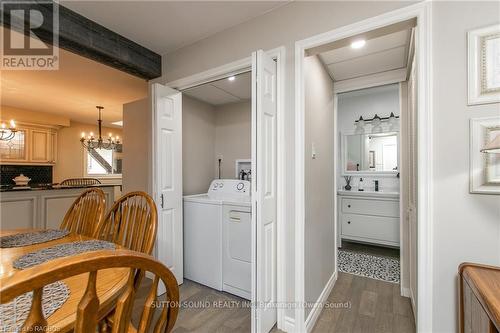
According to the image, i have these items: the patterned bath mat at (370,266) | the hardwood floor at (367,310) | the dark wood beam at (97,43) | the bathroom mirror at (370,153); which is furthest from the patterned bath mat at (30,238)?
the bathroom mirror at (370,153)

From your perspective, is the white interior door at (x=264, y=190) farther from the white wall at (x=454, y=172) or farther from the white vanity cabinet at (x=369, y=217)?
the white vanity cabinet at (x=369, y=217)

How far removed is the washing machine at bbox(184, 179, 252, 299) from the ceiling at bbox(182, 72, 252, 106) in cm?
123

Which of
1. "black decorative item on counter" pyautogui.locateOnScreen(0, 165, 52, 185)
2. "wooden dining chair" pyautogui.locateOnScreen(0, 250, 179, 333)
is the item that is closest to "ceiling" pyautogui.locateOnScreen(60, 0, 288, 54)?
"wooden dining chair" pyautogui.locateOnScreen(0, 250, 179, 333)

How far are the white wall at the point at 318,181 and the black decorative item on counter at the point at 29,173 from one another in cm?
641

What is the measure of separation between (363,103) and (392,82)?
139 centimetres

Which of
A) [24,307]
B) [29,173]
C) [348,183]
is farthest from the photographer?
[29,173]

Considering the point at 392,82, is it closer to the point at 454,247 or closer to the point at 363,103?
the point at 363,103

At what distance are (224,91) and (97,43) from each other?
1504mm

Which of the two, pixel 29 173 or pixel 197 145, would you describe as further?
pixel 29 173

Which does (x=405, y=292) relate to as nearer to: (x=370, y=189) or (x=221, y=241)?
(x=370, y=189)

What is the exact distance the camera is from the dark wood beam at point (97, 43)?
177 cm

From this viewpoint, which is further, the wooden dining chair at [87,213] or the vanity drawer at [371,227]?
the vanity drawer at [371,227]

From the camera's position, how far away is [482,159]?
116cm

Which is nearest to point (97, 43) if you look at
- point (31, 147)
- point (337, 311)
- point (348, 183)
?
point (337, 311)
